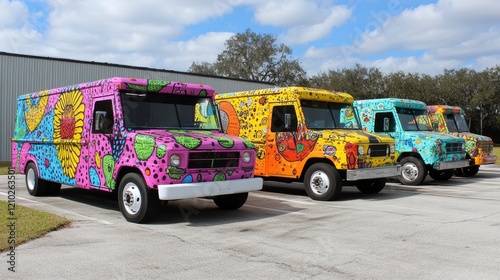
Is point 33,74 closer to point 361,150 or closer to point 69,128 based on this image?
point 69,128

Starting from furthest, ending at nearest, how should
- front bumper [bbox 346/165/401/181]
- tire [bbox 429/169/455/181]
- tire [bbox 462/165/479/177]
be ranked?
tire [bbox 462/165/479/177] → tire [bbox 429/169/455/181] → front bumper [bbox 346/165/401/181]

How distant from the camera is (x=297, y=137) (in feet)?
35.5

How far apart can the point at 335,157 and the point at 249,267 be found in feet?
17.4

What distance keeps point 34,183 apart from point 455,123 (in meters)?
14.0

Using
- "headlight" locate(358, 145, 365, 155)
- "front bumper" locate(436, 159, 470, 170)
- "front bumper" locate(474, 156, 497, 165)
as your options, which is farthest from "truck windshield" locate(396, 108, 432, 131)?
"headlight" locate(358, 145, 365, 155)

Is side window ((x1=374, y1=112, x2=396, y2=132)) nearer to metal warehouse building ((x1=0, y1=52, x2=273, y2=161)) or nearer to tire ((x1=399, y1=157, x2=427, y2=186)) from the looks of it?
tire ((x1=399, y1=157, x2=427, y2=186))

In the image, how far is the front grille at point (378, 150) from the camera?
10430 millimetres

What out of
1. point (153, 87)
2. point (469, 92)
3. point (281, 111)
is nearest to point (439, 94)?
point (469, 92)

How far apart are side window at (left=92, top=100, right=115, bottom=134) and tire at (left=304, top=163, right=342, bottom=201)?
15.1 ft

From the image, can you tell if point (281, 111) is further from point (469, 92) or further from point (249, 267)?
point (469, 92)

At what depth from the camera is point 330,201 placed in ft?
33.9

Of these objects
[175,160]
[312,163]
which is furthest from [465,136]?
[175,160]

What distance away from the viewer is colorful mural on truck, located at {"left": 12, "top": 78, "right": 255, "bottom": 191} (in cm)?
729

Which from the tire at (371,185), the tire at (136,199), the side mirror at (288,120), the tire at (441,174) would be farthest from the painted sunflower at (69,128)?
the tire at (441,174)
